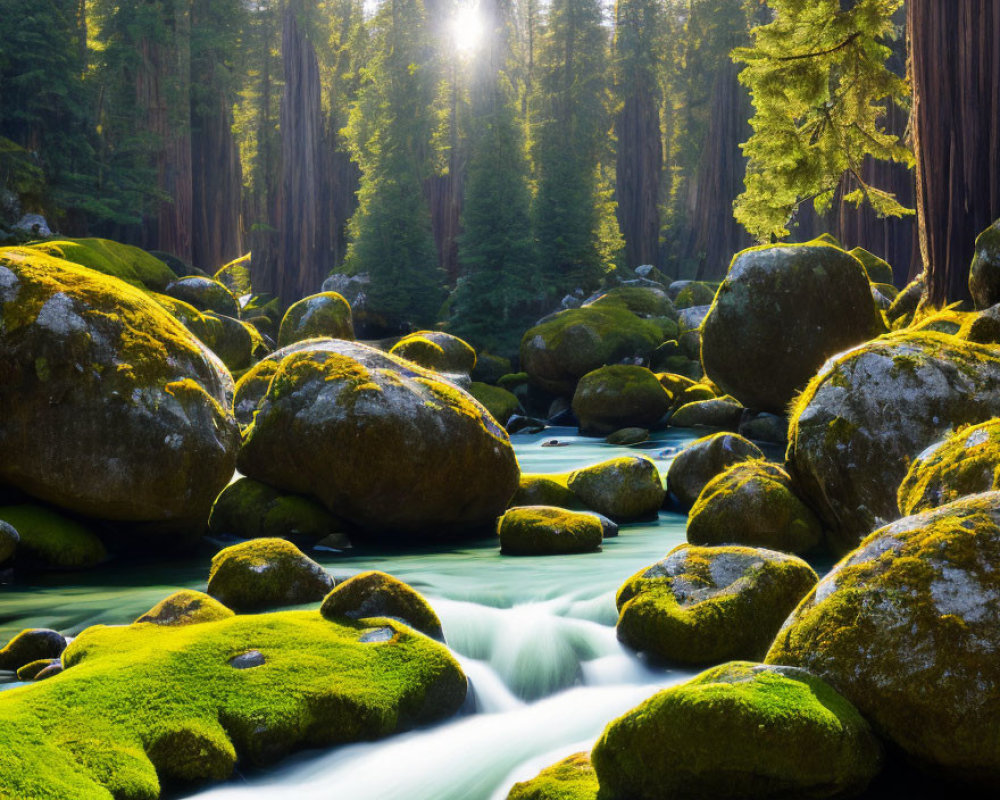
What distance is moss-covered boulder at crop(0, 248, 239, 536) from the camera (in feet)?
29.0

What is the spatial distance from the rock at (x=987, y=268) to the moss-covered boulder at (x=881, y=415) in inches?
104

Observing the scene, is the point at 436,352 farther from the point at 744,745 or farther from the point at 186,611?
the point at 744,745

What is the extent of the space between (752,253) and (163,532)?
1008cm

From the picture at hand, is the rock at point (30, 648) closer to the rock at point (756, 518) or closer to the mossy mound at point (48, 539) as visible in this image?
the mossy mound at point (48, 539)

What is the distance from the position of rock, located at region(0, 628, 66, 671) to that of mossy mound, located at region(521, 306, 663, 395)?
1808cm

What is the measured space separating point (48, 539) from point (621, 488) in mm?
6462

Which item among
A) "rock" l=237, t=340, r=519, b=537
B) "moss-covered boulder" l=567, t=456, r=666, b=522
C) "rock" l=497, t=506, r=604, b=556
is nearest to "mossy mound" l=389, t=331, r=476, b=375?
"moss-covered boulder" l=567, t=456, r=666, b=522

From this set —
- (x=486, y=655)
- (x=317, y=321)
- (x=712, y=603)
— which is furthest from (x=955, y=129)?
(x=317, y=321)

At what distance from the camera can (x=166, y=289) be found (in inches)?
968

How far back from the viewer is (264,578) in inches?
278

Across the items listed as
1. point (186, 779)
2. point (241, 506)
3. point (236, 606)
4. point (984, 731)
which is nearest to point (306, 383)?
point (241, 506)

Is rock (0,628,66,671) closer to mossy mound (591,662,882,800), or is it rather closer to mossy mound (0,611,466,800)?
mossy mound (0,611,466,800)

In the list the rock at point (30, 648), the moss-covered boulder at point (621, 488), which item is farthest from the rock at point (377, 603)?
the moss-covered boulder at point (621, 488)

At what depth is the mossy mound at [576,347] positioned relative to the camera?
23.7m
